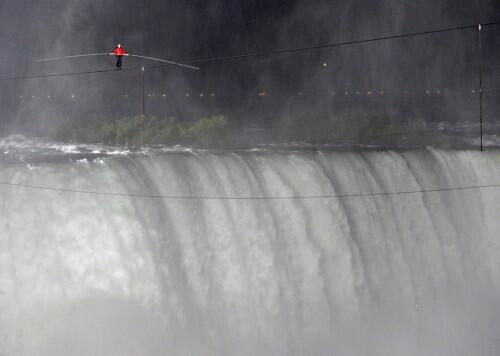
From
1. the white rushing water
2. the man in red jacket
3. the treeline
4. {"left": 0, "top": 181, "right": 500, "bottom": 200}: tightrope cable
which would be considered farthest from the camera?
the treeline

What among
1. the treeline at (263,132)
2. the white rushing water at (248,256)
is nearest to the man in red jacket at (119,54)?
the white rushing water at (248,256)

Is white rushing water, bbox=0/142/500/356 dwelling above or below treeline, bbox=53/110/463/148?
below

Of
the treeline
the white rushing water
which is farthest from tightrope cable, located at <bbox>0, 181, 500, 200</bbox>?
the treeline

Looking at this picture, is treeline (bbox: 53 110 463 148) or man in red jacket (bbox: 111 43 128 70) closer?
man in red jacket (bbox: 111 43 128 70)

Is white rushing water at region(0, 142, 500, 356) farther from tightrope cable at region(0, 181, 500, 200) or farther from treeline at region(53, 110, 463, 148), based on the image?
treeline at region(53, 110, 463, 148)

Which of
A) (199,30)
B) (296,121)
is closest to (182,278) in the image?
(296,121)

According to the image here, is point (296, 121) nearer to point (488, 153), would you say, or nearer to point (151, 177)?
point (488, 153)

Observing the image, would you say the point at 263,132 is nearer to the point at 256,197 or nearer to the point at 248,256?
the point at 256,197

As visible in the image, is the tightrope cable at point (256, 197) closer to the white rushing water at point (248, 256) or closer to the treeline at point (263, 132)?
the white rushing water at point (248, 256)

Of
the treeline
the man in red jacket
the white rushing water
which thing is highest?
the man in red jacket
